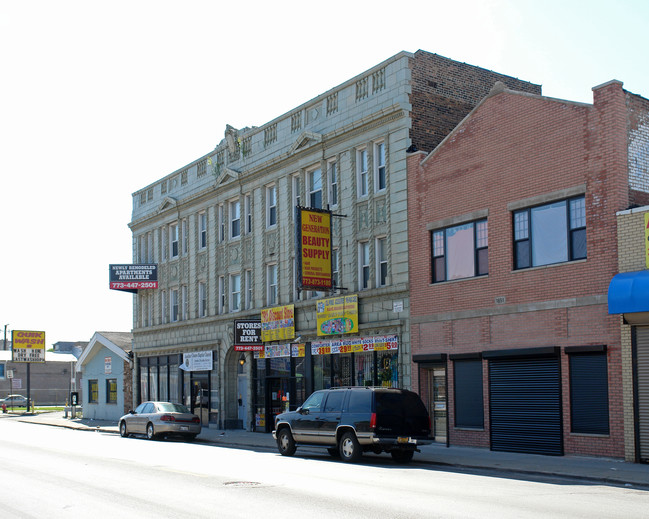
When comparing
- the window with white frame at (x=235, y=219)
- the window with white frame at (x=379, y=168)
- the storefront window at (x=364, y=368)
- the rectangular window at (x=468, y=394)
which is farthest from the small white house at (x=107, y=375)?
the rectangular window at (x=468, y=394)

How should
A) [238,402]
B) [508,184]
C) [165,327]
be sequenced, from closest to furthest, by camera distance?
[508,184] → [238,402] → [165,327]

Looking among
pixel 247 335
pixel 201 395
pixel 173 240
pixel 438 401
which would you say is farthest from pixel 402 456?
pixel 173 240

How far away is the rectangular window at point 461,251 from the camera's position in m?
23.7

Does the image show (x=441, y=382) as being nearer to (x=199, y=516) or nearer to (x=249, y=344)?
(x=249, y=344)

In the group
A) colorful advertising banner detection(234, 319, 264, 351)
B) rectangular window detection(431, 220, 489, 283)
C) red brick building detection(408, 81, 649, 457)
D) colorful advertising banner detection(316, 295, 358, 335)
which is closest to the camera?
red brick building detection(408, 81, 649, 457)

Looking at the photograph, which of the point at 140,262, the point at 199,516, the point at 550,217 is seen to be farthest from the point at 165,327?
the point at 199,516

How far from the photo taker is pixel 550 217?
21.6m

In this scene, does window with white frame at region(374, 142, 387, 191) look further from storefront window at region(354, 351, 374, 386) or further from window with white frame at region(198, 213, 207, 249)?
window with white frame at region(198, 213, 207, 249)

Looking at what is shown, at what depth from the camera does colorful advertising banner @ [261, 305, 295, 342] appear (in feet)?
104

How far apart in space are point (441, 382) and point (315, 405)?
5450mm

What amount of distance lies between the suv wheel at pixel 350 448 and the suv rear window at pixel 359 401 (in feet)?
2.00

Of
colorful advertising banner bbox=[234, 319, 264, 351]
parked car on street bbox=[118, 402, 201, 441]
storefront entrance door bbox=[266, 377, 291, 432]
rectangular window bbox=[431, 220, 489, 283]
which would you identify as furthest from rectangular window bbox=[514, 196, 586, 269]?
parked car on street bbox=[118, 402, 201, 441]

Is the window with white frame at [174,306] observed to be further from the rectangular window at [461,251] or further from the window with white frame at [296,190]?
the rectangular window at [461,251]

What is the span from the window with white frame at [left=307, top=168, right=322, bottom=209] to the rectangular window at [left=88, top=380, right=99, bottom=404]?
2624 cm
